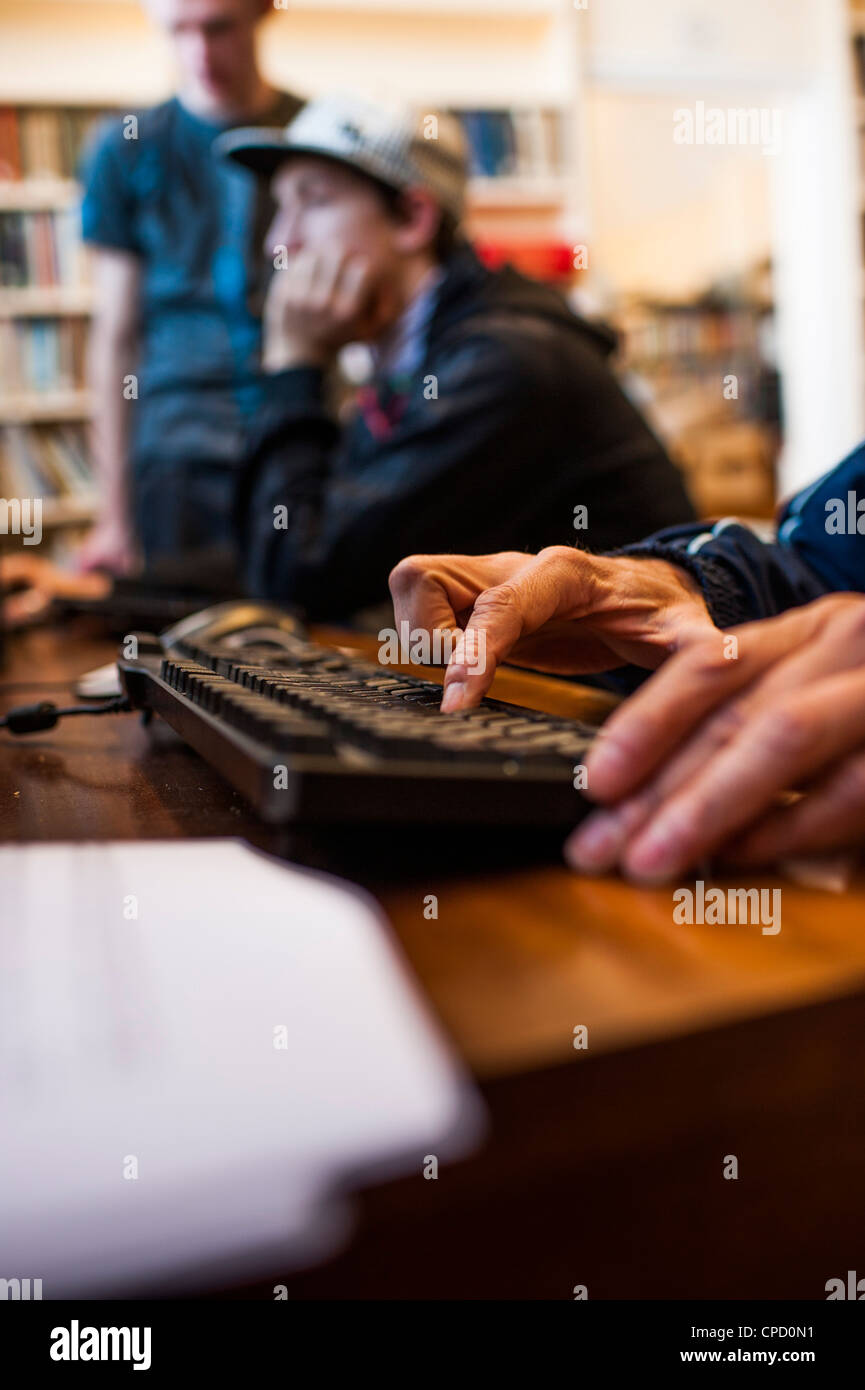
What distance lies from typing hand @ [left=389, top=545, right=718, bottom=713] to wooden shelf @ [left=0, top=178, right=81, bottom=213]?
3.06m

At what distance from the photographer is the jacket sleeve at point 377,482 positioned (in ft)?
3.50

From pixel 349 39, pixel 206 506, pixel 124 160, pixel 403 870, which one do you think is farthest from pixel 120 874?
pixel 349 39

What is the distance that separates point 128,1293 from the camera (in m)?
0.20

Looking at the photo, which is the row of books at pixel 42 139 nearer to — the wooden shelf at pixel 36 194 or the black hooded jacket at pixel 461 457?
the wooden shelf at pixel 36 194

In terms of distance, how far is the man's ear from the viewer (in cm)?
132

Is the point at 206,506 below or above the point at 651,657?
above

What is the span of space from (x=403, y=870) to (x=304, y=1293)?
0.47 feet

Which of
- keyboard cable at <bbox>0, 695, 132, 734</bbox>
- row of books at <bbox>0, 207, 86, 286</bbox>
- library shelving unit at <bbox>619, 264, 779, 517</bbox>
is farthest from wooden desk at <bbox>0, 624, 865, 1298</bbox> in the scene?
row of books at <bbox>0, 207, 86, 286</bbox>

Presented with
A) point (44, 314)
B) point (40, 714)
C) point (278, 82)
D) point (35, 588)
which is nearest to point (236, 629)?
point (40, 714)

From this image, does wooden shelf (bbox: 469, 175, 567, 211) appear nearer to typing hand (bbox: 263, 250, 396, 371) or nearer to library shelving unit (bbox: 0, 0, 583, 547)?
library shelving unit (bbox: 0, 0, 583, 547)

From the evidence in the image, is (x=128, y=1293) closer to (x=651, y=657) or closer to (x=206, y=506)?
(x=651, y=657)

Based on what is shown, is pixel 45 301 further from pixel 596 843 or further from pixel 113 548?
pixel 596 843

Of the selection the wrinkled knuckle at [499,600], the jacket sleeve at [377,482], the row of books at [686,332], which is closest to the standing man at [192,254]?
the jacket sleeve at [377,482]

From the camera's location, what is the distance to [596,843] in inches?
13.2
